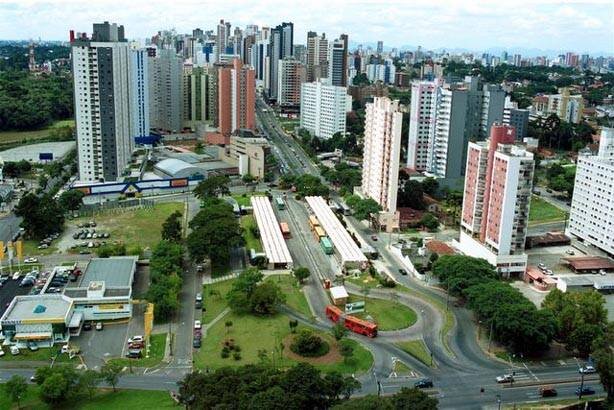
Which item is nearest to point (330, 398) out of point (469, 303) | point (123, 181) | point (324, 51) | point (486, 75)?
point (469, 303)

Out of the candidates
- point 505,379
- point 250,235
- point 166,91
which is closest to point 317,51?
point 166,91

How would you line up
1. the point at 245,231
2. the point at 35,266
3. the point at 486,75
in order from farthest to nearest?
the point at 486,75 → the point at 245,231 → the point at 35,266

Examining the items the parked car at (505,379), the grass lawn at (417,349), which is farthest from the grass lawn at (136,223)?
the parked car at (505,379)

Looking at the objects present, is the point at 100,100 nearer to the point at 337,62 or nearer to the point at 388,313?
the point at 388,313

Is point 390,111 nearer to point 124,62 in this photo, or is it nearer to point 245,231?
point 245,231

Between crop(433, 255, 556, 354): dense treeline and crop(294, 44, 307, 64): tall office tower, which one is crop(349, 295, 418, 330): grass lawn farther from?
crop(294, 44, 307, 64): tall office tower

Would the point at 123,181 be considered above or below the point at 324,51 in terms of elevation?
below

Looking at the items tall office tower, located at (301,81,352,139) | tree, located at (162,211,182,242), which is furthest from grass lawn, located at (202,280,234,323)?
tall office tower, located at (301,81,352,139)
